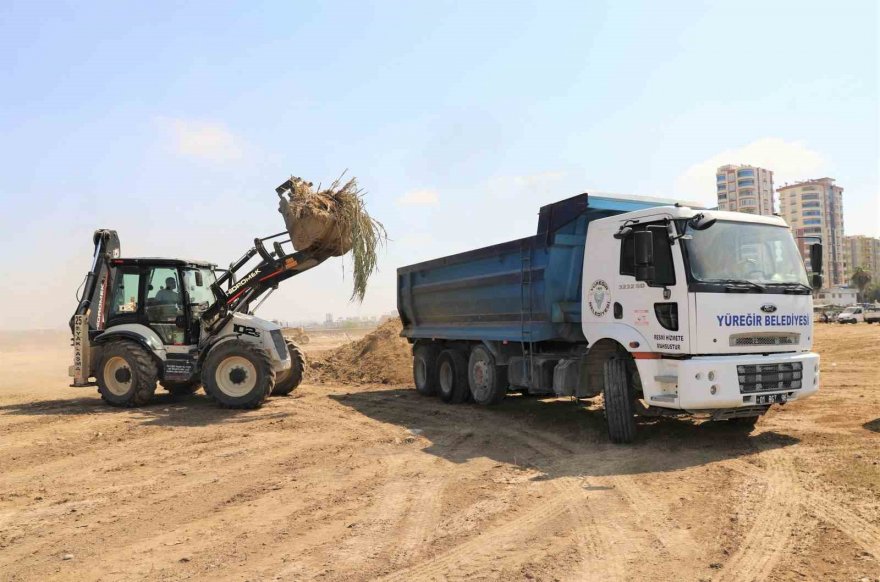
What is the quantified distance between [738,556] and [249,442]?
21.3 feet

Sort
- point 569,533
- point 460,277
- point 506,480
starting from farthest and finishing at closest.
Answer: point 460,277, point 506,480, point 569,533

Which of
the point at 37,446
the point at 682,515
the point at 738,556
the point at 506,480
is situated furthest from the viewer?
the point at 37,446

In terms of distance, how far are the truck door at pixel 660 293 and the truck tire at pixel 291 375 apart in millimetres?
7960

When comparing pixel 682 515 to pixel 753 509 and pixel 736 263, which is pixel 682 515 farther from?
pixel 736 263

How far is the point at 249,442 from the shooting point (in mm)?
8844

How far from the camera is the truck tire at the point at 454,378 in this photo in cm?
1218

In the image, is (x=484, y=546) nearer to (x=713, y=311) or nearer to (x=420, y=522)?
(x=420, y=522)

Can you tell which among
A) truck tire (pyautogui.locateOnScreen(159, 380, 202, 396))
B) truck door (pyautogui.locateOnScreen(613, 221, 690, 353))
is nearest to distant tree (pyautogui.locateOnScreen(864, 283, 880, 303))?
truck tire (pyautogui.locateOnScreen(159, 380, 202, 396))

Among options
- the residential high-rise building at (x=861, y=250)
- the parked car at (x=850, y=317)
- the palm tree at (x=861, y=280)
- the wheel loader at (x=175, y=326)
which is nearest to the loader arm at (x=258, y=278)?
the wheel loader at (x=175, y=326)

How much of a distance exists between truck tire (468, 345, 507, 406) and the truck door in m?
3.72

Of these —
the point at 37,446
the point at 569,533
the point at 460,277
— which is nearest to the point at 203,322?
the point at 37,446

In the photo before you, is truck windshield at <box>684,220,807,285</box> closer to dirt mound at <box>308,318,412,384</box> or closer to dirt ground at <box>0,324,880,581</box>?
dirt ground at <box>0,324,880,581</box>

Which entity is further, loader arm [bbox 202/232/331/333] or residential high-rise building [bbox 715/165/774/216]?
residential high-rise building [bbox 715/165/774/216]

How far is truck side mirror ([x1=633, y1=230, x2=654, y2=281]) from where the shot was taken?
719 centimetres
